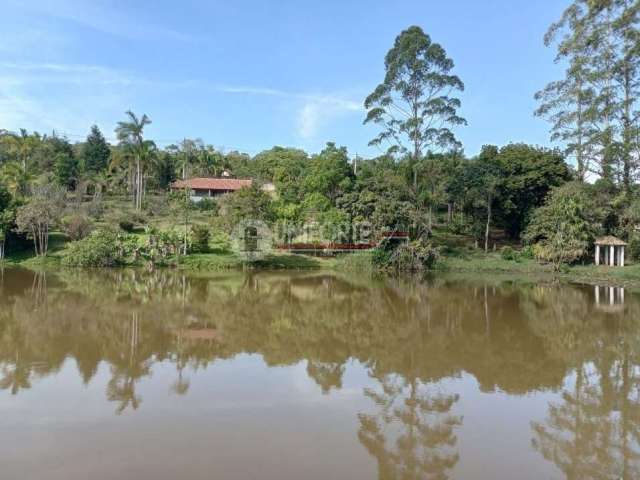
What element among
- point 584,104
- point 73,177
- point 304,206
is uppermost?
point 584,104

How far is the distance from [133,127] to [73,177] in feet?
38.2

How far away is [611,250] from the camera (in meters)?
27.4

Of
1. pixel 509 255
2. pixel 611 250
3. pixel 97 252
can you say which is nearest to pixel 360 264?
pixel 509 255

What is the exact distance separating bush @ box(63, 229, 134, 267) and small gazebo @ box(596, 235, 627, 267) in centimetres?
2655

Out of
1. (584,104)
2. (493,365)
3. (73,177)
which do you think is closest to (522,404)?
(493,365)

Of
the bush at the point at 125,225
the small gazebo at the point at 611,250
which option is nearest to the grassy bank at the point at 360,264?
the small gazebo at the point at 611,250

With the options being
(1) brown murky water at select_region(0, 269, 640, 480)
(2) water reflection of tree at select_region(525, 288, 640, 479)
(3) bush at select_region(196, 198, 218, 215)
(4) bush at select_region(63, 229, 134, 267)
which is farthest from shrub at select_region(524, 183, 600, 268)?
(3) bush at select_region(196, 198, 218, 215)

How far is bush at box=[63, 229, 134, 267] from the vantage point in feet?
83.4

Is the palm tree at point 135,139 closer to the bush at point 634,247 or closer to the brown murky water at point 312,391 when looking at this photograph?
the brown murky water at point 312,391

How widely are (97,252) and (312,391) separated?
21.1 m

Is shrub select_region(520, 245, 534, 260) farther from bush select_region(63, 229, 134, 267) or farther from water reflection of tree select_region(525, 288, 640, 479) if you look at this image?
bush select_region(63, 229, 134, 267)

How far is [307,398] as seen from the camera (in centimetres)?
744

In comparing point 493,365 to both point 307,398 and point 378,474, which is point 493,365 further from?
point 378,474

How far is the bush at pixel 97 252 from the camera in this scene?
25406 millimetres
